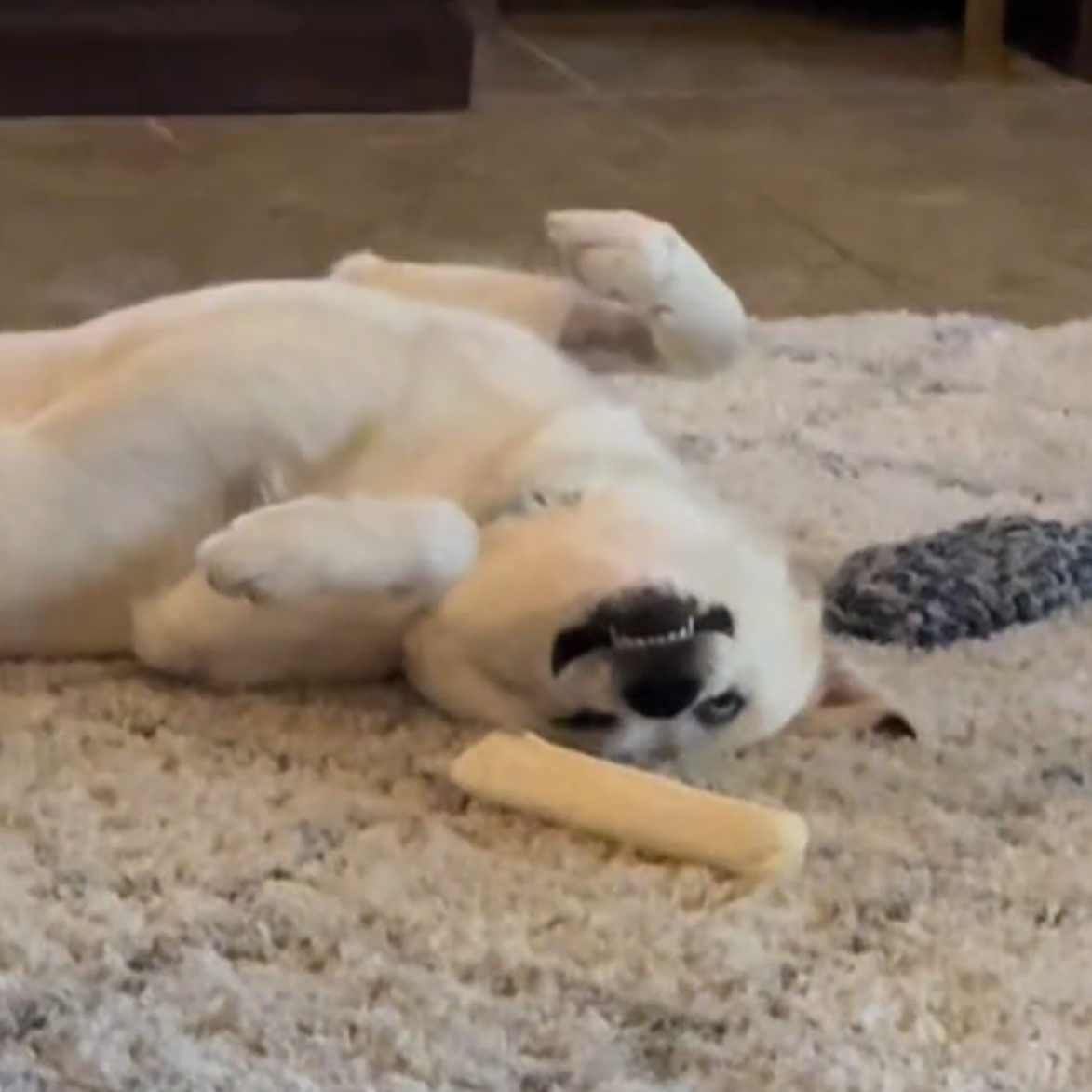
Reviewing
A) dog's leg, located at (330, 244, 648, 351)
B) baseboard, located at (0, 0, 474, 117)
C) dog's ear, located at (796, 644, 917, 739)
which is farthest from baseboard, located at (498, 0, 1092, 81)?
dog's ear, located at (796, 644, 917, 739)

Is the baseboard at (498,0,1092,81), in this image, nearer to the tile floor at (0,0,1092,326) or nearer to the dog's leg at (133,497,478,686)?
the tile floor at (0,0,1092,326)

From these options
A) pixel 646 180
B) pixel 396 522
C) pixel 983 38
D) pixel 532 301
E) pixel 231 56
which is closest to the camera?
pixel 396 522

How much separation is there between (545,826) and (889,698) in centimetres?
25

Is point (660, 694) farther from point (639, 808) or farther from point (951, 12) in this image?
point (951, 12)

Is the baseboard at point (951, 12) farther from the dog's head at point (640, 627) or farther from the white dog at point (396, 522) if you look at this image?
the dog's head at point (640, 627)

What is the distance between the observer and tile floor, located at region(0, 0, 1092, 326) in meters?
2.49

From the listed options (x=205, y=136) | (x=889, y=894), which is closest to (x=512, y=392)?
(x=889, y=894)

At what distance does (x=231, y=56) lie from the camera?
320 cm

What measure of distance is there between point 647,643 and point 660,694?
27 millimetres

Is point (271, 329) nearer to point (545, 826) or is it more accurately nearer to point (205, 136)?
point (545, 826)

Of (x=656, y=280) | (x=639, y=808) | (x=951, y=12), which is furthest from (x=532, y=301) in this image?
(x=951, y=12)

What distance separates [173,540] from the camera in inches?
48.8

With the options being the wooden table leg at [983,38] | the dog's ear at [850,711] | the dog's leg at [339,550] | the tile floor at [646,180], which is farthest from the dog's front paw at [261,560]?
the wooden table leg at [983,38]

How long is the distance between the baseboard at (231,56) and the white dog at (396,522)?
1.86 meters
